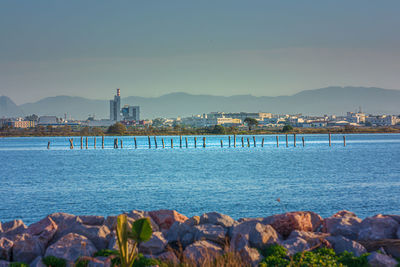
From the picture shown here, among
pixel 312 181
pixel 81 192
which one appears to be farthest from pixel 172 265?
pixel 312 181

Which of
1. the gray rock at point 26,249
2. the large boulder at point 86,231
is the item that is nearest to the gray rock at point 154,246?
the large boulder at point 86,231

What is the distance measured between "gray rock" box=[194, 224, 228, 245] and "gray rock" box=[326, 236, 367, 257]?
1962 mm

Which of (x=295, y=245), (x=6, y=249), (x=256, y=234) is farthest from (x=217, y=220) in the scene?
(x=6, y=249)

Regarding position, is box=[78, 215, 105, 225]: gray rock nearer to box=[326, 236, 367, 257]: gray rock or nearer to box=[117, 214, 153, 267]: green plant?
box=[117, 214, 153, 267]: green plant

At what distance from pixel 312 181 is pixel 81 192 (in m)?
16.3

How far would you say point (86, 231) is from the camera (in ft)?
30.6

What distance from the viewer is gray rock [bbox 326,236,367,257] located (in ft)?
27.0

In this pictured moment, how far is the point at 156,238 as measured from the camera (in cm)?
888

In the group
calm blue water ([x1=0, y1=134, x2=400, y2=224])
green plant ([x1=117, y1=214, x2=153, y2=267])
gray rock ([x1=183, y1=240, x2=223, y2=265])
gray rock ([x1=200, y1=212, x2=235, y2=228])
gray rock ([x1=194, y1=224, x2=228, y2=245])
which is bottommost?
calm blue water ([x1=0, y1=134, x2=400, y2=224])

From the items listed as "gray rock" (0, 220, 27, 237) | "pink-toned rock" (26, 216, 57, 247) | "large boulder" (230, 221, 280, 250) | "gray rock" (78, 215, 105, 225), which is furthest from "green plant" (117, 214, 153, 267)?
"gray rock" (0, 220, 27, 237)

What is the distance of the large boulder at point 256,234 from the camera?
8.48 metres

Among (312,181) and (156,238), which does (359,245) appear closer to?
(156,238)

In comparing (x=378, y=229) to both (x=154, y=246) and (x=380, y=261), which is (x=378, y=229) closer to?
(x=380, y=261)

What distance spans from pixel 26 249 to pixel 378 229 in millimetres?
6447
